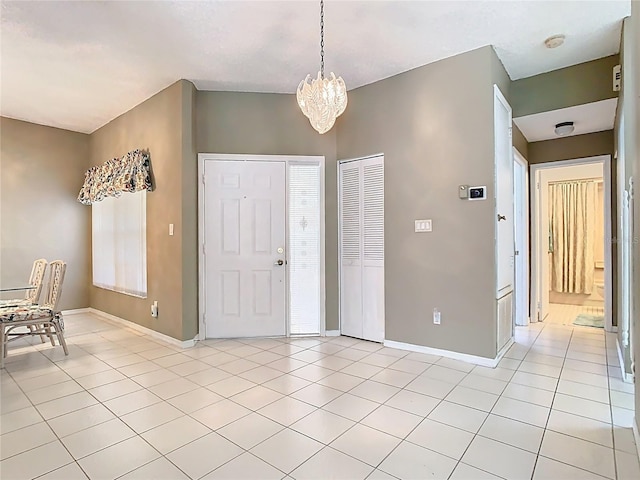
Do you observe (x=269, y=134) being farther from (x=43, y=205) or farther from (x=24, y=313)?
(x=43, y=205)

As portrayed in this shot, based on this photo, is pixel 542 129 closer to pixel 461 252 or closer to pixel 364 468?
pixel 461 252

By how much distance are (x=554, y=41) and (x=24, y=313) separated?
561 centimetres

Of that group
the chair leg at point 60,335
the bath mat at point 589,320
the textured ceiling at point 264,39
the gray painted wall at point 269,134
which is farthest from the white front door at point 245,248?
the bath mat at point 589,320

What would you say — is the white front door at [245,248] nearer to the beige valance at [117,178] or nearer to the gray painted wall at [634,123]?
the beige valance at [117,178]

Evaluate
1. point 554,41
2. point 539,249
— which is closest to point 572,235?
point 539,249

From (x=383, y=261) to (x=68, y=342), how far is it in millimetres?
3802

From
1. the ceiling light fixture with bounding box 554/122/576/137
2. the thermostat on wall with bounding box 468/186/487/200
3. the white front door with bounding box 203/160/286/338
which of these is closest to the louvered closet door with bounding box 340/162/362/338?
the white front door with bounding box 203/160/286/338

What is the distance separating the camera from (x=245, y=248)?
4207 mm

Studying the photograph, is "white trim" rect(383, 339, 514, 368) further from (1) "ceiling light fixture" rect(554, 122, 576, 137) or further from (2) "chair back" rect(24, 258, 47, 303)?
(2) "chair back" rect(24, 258, 47, 303)

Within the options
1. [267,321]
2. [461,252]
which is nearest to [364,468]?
[461,252]

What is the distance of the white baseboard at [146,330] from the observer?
3906mm

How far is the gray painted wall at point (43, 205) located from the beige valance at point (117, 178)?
Answer: 0.97 ft

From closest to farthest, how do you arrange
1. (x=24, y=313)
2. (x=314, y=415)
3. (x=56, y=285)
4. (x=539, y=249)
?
1. (x=314, y=415)
2. (x=24, y=313)
3. (x=56, y=285)
4. (x=539, y=249)

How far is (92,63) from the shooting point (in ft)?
11.6
